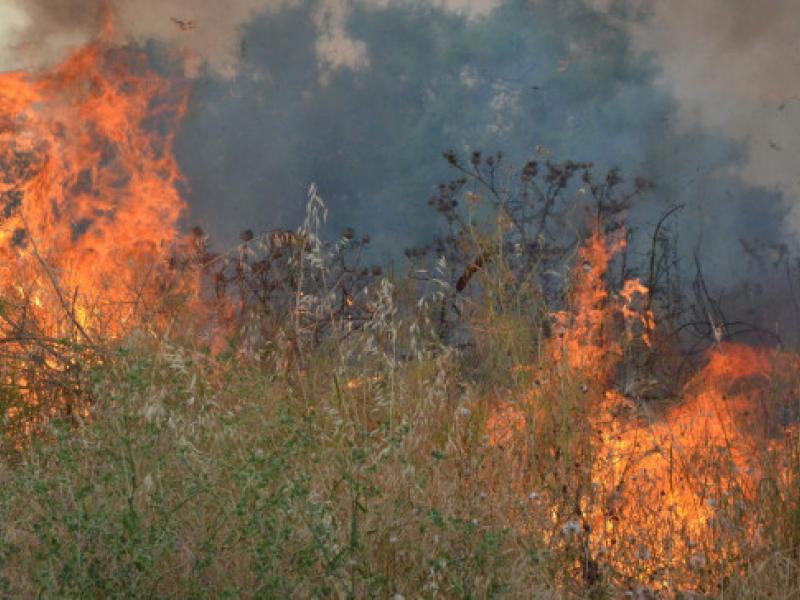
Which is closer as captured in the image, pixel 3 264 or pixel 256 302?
pixel 3 264

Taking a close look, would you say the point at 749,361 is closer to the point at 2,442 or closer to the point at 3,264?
the point at 2,442

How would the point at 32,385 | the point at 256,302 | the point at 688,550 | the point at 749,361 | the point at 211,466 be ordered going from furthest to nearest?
the point at 256,302
the point at 749,361
the point at 32,385
the point at 688,550
the point at 211,466

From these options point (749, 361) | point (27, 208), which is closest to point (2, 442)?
point (27, 208)

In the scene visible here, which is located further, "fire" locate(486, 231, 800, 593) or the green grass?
"fire" locate(486, 231, 800, 593)

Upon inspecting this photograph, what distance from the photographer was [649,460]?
4547mm

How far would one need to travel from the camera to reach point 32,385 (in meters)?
4.65

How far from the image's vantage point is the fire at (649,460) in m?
3.39

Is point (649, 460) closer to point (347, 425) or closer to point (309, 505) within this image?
point (347, 425)

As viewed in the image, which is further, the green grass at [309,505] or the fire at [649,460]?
the fire at [649,460]

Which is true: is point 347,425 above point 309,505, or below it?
above

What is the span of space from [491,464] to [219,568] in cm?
169

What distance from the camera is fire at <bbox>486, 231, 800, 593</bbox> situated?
3391 mm

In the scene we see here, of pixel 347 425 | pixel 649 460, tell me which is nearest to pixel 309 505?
pixel 347 425

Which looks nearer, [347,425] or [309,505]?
[309,505]
